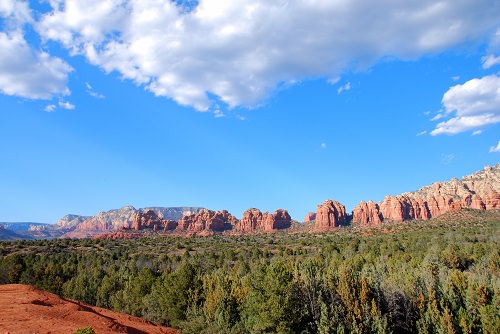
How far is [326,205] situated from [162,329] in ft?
512

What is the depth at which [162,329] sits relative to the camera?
3984 centimetres

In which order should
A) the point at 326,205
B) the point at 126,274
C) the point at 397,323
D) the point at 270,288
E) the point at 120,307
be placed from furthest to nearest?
the point at 326,205 < the point at 126,274 < the point at 120,307 < the point at 397,323 < the point at 270,288

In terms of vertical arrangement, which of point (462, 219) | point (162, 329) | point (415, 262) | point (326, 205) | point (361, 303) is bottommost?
point (162, 329)

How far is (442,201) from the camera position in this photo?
16738 cm

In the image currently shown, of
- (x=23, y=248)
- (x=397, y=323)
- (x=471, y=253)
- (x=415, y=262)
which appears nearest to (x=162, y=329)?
(x=397, y=323)

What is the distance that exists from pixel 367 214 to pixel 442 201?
33.2 meters

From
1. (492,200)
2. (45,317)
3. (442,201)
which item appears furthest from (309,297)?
(442,201)

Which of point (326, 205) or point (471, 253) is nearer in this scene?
point (471, 253)

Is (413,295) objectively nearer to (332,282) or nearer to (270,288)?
(332,282)

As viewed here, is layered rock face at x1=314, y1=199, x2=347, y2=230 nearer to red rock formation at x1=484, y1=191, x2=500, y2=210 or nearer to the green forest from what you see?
red rock formation at x1=484, y1=191, x2=500, y2=210

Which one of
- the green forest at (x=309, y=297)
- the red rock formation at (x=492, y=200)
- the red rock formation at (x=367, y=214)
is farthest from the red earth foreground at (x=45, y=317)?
the red rock formation at (x=367, y=214)

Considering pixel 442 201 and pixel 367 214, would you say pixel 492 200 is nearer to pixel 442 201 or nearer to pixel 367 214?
pixel 442 201

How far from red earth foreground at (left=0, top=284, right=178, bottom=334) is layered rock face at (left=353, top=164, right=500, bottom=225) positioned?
490 feet

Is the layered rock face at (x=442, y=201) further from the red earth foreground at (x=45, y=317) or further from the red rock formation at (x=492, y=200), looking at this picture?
the red earth foreground at (x=45, y=317)
